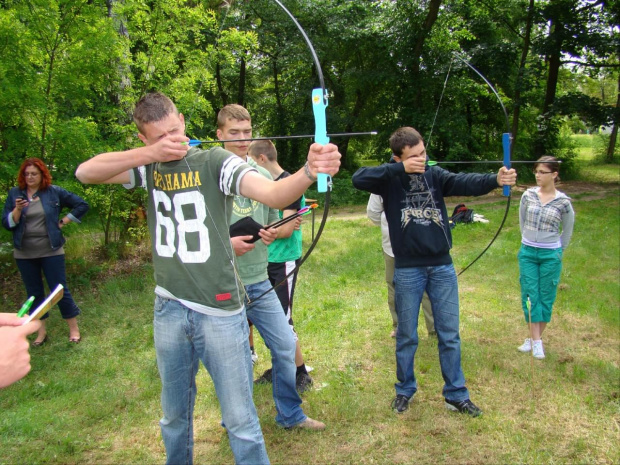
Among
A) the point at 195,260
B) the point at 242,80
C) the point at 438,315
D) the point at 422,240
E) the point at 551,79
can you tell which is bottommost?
the point at 438,315

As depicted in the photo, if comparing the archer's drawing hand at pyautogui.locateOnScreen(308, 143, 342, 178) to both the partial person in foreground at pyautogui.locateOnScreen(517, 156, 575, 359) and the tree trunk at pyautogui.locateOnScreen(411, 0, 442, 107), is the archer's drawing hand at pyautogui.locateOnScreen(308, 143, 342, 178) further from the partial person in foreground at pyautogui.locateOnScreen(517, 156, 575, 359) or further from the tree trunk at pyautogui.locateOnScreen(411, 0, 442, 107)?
the tree trunk at pyautogui.locateOnScreen(411, 0, 442, 107)

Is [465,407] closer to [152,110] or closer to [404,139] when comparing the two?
[404,139]

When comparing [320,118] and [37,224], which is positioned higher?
[320,118]

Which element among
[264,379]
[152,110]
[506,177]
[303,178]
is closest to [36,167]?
[264,379]

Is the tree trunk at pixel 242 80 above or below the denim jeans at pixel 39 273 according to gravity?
above

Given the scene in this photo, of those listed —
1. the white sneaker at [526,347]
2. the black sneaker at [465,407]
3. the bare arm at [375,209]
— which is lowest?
the white sneaker at [526,347]

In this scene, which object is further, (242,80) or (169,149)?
(242,80)

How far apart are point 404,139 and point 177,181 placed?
5.48 feet

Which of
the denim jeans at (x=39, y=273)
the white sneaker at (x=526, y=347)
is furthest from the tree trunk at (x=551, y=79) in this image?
the denim jeans at (x=39, y=273)

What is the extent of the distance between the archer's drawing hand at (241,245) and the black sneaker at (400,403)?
5.12 feet

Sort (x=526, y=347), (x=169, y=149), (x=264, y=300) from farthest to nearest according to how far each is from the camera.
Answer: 1. (x=526, y=347)
2. (x=264, y=300)
3. (x=169, y=149)

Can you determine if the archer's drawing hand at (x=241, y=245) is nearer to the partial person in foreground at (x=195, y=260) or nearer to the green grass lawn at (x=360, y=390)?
the partial person in foreground at (x=195, y=260)

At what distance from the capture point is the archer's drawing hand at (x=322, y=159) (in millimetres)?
1698

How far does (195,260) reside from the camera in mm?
2037
